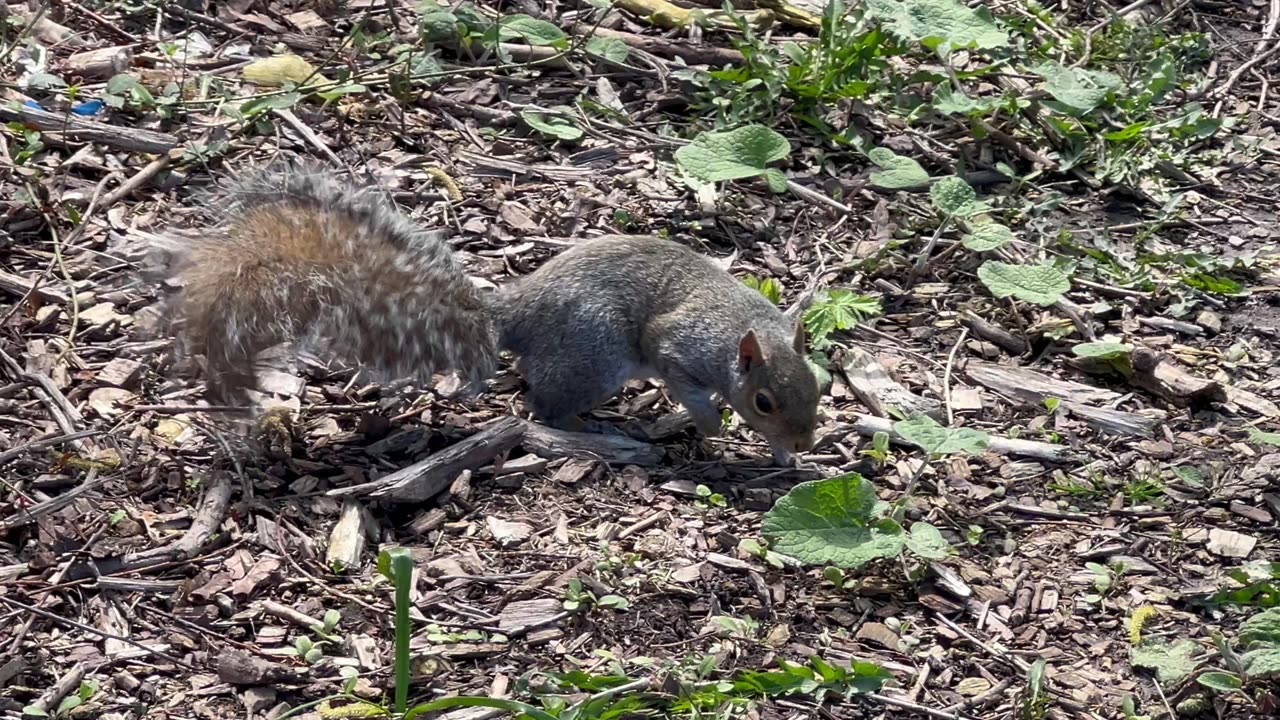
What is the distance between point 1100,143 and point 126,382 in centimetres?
341

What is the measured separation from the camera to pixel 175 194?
4.39 m

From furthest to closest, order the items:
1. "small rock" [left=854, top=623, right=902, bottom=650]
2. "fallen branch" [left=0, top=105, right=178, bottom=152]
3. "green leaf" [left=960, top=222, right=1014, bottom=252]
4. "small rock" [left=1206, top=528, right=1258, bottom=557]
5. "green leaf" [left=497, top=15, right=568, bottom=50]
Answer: "green leaf" [left=497, top=15, right=568, bottom=50] < "green leaf" [left=960, top=222, right=1014, bottom=252] < "fallen branch" [left=0, top=105, right=178, bottom=152] < "small rock" [left=1206, top=528, right=1258, bottom=557] < "small rock" [left=854, top=623, right=902, bottom=650]

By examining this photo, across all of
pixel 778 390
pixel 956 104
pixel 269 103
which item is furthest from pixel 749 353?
pixel 269 103

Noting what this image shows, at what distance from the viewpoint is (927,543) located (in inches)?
132

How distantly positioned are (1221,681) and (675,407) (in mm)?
1721

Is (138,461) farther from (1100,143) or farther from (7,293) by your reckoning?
(1100,143)

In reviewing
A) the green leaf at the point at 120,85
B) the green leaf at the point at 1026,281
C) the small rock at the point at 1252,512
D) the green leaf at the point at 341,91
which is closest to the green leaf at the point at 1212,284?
the green leaf at the point at 1026,281

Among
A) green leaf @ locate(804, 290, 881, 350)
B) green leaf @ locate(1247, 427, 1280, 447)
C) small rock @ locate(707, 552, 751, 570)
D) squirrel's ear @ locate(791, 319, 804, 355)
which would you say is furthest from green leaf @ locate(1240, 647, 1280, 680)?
green leaf @ locate(804, 290, 881, 350)

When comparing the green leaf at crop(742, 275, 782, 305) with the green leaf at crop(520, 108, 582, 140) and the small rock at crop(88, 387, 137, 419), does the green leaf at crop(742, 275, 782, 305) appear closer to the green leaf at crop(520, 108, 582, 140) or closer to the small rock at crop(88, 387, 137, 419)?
the green leaf at crop(520, 108, 582, 140)

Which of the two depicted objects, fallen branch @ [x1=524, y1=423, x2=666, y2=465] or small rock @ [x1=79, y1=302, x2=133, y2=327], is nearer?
fallen branch @ [x1=524, y1=423, x2=666, y2=465]

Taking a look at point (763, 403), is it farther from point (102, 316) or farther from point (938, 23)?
point (938, 23)

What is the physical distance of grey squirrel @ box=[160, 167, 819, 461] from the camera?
11.0 feet

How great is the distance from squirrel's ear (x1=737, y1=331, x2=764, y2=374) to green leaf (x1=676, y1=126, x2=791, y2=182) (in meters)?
0.77

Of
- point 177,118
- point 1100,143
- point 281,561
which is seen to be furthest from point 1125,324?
point 177,118
